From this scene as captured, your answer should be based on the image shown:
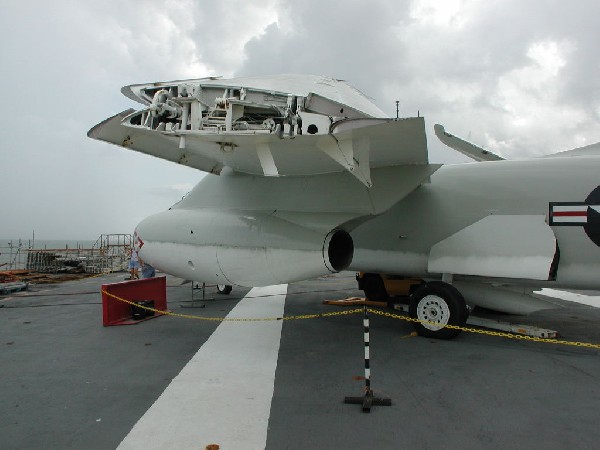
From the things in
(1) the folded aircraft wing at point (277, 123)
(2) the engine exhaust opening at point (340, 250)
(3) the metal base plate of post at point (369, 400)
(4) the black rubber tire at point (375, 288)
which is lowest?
(3) the metal base plate of post at point (369, 400)

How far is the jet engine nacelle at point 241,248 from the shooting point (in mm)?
6387

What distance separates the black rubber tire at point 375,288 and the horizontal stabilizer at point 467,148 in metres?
3.57

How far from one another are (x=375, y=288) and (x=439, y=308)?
12.0ft

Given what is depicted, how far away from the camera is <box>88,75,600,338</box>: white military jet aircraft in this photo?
17.0 ft

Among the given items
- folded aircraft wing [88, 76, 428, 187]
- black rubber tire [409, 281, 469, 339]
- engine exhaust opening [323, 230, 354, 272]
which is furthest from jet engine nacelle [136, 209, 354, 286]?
black rubber tire [409, 281, 469, 339]

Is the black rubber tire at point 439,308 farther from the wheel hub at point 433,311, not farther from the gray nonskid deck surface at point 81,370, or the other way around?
the gray nonskid deck surface at point 81,370

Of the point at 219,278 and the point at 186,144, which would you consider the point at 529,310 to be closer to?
the point at 219,278

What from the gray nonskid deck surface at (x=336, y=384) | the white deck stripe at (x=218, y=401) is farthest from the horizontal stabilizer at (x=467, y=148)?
the white deck stripe at (x=218, y=401)

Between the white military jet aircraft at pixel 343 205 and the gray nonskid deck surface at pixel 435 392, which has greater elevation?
the white military jet aircraft at pixel 343 205

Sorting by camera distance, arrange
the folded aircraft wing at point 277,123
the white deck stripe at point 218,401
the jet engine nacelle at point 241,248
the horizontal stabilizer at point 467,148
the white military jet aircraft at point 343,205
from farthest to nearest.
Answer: the horizontal stabilizer at point 467,148
the jet engine nacelle at point 241,248
the white military jet aircraft at point 343,205
the folded aircraft wing at point 277,123
the white deck stripe at point 218,401

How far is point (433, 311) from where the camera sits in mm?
6840

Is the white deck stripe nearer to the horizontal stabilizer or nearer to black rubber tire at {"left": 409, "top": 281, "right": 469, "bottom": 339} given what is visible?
black rubber tire at {"left": 409, "top": 281, "right": 469, "bottom": 339}

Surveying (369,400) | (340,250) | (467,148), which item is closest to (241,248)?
(340,250)

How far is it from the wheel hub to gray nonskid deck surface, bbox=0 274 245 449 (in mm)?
3660
